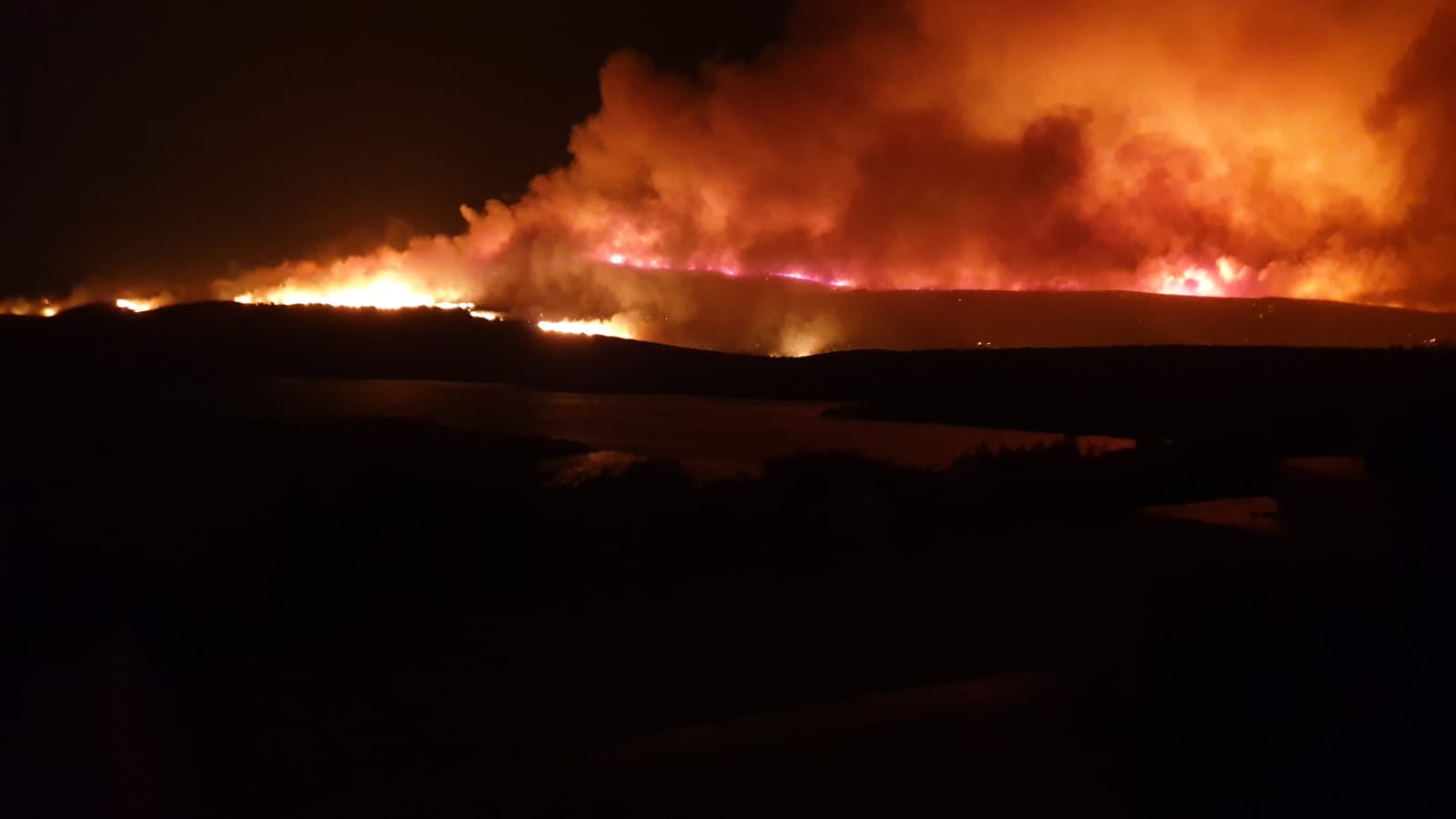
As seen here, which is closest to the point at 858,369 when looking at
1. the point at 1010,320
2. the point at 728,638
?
the point at 1010,320

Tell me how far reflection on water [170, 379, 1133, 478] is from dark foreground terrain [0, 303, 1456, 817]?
4742mm

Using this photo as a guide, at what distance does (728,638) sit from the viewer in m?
8.79

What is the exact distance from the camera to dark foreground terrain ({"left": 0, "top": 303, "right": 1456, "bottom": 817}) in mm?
6160

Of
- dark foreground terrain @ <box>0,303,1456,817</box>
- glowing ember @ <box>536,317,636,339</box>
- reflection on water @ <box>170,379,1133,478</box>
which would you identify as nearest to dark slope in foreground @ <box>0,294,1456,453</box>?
glowing ember @ <box>536,317,636,339</box>

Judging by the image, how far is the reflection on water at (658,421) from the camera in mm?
22484

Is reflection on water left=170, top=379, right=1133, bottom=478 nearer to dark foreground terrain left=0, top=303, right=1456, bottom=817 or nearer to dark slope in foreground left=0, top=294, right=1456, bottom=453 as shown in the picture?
dark slope in foreground left=0, top=294, right=1456, bottom=453

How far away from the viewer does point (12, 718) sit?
7176 mm

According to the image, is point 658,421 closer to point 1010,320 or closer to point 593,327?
point 1010,320

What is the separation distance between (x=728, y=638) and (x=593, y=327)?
168 ft

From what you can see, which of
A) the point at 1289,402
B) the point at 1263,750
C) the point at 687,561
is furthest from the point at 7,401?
the point at 1289,402

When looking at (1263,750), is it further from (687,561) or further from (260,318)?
(260,318)

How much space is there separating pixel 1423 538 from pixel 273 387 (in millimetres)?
37587

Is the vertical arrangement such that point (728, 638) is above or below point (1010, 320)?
below

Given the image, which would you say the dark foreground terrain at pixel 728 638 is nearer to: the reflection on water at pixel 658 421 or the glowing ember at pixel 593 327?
the reflection on water at pixel 658 421
